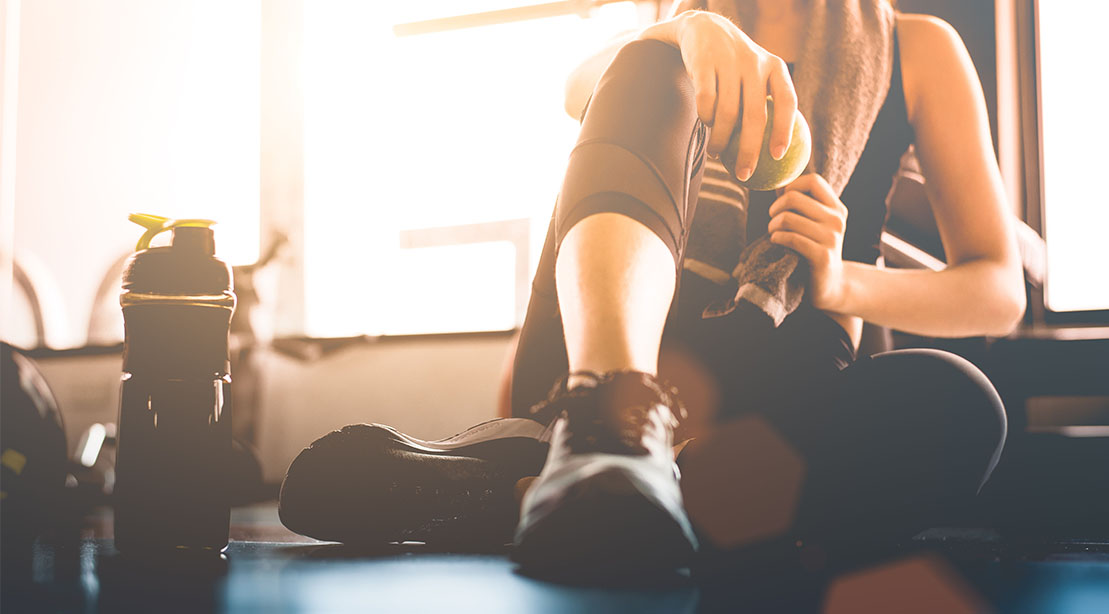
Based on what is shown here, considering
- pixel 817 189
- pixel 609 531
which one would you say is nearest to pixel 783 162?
pixel 817 189

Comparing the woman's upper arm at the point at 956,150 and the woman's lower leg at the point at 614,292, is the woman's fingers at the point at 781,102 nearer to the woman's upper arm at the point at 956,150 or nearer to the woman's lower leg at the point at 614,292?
the woman's lower leg at the point at 614,292

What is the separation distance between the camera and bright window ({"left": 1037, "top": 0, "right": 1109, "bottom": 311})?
1.21 meters

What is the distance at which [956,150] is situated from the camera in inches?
47.5

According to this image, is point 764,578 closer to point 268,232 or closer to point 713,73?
point 713,73

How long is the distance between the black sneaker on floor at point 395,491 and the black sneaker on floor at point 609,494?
0.21 metres

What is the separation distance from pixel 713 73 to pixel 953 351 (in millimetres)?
664

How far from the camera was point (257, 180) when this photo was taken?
169 cm

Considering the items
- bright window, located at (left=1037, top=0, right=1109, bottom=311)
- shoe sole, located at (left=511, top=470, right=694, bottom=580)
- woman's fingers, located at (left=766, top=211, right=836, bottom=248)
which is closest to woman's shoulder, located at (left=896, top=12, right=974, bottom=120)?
bright window, located at (left=1037, top=0, right=1109, bottom=311)

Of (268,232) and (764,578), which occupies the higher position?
(268,232)

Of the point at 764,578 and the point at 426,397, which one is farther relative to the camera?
the point at 426,397

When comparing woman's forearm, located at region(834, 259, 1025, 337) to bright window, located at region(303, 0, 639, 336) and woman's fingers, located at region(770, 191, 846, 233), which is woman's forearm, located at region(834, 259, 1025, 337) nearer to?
woman's fingers, located at region(770, 191, 846, 233)

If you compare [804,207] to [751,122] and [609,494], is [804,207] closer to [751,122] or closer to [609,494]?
[751,122]

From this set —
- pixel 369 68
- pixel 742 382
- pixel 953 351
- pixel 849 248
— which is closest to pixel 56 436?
pixel 369 68

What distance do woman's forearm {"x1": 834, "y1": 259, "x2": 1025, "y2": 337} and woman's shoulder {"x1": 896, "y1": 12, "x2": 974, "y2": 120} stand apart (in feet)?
0.79
